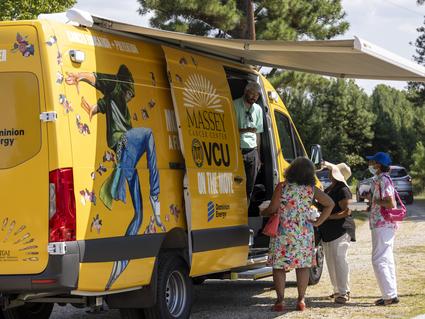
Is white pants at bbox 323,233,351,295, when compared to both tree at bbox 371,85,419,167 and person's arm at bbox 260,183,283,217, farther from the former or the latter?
tree at bbox 371,85,419,167

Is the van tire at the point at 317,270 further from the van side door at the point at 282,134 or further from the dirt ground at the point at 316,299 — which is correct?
the van side door at the point at 282,134

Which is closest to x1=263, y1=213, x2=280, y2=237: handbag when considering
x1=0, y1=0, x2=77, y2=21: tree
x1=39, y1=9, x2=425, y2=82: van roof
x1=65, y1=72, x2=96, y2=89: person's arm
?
x1=39, y1=9, x2=425, y2=82: van roof

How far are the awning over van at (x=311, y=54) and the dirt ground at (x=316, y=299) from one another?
270 cm

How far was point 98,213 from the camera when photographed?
6.74m

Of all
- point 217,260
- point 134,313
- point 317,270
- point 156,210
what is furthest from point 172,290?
point 317,270

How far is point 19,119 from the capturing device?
21.8 feet

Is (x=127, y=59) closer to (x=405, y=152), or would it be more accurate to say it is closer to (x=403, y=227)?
(x=403, y=227)

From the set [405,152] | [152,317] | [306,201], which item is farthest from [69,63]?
[405,152]

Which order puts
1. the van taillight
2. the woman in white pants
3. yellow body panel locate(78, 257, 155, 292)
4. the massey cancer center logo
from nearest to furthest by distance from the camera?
the van taillight → yellow body panel locate(78, 257, 155, 292) → the massey cancer center logo → the woman in white pants

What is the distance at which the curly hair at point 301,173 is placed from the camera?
889cm

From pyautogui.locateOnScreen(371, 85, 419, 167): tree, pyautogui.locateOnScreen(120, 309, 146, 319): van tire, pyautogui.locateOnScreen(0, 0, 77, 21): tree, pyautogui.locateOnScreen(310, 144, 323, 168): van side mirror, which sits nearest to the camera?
pyautogui.locateOnScreen(120, 309, 146, 319): van tire

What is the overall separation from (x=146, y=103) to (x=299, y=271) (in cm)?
277

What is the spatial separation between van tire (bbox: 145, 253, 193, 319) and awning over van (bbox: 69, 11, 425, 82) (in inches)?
85.1

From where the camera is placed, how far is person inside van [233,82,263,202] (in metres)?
9.54
